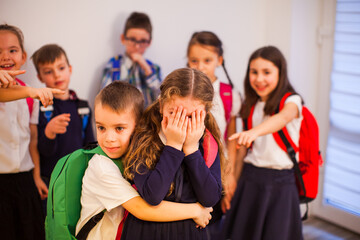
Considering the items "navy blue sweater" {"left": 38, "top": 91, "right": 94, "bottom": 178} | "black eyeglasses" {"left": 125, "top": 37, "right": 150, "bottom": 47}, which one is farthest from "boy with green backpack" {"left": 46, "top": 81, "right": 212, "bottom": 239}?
"black eyeglasses" {"left": 125, "top": 37, "right": 150, "bottom": 47}

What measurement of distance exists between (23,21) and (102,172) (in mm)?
1196

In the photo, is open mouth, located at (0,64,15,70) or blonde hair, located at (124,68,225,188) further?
open mouth, located at (0,64,15,70)

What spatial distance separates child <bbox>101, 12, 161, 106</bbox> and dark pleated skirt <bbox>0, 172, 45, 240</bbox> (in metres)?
0.82

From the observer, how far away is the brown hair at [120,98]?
1410 millimetres

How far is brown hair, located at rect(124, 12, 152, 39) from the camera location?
7.50ft

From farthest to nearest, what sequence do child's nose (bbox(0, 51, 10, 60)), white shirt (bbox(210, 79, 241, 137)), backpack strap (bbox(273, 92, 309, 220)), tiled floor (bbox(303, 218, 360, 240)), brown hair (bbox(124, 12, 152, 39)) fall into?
tiled floor (bbox(303, 218, 360, 240)) → brown hair (bbox(124, 12, 152, 39)) → white shirt (bbox(210, 79, 241, 137)) → backpack strap (bbox(273, 92, 309, 220)) → child's nose (bbox(0, 51, 10, 60))

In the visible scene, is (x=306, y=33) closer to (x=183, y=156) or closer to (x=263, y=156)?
(x=263, y=156)

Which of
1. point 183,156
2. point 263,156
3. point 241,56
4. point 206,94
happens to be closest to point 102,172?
point 183,156

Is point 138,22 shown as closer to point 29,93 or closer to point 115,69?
point 115,69

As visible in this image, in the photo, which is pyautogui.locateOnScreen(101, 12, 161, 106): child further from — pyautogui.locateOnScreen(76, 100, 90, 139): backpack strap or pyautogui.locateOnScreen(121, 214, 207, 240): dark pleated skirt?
pyautogui.locateOnScreen(121, 214, 207, 240): dark pleated skirt

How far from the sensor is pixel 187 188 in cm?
141

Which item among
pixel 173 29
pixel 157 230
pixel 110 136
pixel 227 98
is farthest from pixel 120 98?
pixel 173 29

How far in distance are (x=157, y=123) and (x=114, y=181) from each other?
303 millimetres

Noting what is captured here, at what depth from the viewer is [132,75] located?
7.82 ft
